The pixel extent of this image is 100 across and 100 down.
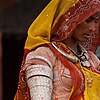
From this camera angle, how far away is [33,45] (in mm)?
3986

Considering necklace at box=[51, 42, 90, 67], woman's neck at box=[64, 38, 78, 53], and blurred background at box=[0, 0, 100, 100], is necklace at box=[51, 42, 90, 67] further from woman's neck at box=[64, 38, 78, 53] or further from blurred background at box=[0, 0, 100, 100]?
blurred background at box=[0, 0, 100, 100]

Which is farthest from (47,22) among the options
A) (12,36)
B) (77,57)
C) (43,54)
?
(12,36)

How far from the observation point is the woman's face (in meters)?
4.00

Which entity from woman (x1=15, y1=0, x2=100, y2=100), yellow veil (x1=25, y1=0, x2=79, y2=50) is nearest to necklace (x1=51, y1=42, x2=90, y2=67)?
woman (x1=15, y1=0, x2=100, y2=100)

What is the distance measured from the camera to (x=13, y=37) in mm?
7883

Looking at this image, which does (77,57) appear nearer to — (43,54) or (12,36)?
(43,54)

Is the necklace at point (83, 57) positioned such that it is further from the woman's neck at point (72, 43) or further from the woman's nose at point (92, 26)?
the woman's nose at point (92, 26)

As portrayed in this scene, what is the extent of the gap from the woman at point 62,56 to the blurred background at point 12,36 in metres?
3.59

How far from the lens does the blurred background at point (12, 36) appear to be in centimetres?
771

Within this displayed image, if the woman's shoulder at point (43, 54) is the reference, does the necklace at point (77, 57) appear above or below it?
below

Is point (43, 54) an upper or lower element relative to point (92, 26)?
lower

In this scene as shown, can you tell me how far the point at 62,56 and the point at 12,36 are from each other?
4003 mm

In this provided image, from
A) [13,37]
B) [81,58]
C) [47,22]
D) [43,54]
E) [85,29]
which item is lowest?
[13,37]

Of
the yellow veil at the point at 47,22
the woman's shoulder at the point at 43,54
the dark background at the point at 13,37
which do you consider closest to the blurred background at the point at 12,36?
the dark background at the point at 13,37
